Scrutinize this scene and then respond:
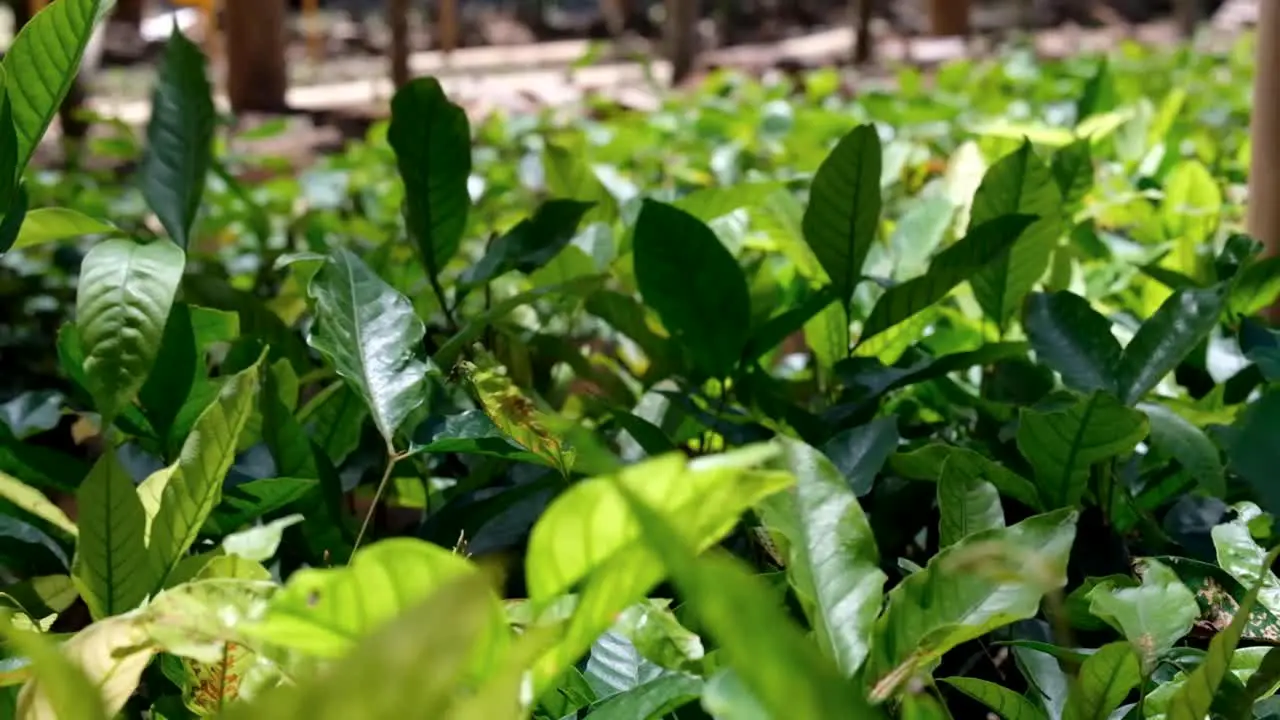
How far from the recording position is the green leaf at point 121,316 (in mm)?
Answer: 657

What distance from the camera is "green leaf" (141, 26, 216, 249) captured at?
2.88ft

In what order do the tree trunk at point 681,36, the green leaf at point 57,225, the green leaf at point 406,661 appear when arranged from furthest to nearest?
the tree trunk at point 681,36 → the green leaf at point 57,225 → the green leaf at point 406,661

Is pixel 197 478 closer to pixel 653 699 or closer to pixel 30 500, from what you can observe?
pixel 30 500

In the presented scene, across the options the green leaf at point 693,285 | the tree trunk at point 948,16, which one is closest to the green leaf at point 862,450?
the green leaf at point 693,285

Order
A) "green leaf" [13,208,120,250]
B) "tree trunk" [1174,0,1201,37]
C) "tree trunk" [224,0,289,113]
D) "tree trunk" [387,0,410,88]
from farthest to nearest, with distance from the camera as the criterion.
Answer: "tree trunk" [1174,0,1201,37]
"tree trunk" [224,0,289,113]
"tree trunk" [387,0,410,88]
"green leaf" [13,208,120,250]

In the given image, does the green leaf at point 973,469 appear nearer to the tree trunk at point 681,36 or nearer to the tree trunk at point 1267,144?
the tree trunk at point 1267,144

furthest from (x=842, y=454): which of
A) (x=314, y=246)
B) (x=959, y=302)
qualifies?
(x=314, y=246)

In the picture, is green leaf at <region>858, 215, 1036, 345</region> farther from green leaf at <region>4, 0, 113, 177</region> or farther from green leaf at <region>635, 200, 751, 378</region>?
green leaf at <region>4, 0, 113, 177</region>

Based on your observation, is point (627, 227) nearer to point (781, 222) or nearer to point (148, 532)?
point (781, 222)

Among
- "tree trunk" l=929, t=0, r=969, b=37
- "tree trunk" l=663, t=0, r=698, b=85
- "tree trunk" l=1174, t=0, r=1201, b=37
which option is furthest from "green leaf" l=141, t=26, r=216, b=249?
"tree trunk" l=1174, t=0, r=1201, b=37

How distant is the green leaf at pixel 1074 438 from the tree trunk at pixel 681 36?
18.3 feet

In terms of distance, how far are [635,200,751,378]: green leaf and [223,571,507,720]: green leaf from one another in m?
0.52

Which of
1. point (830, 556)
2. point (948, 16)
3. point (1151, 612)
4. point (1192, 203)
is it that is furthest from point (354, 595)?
point (948, 16)

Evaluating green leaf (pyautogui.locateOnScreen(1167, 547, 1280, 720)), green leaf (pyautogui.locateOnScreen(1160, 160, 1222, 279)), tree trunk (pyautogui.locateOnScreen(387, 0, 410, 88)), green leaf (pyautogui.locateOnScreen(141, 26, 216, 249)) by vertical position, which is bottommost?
tree trunk (pyautogui.locateOnScreen(387, 0, 410, 88))
